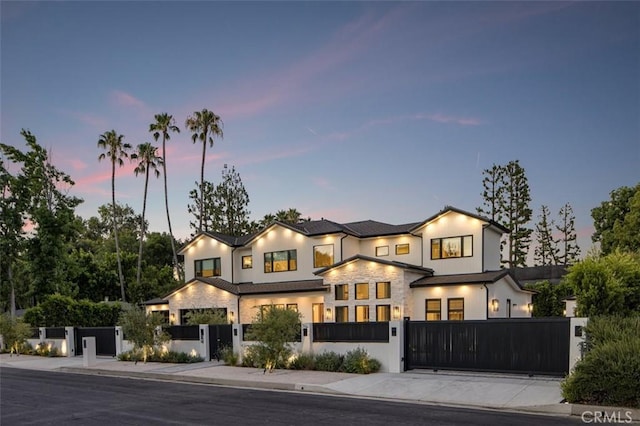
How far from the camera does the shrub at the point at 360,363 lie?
1933cm

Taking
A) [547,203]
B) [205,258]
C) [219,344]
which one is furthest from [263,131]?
[547,203]

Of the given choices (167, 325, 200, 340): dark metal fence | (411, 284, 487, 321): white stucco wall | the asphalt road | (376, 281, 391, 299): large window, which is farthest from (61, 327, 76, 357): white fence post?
(411, 284, 487, 321): white stucco wall

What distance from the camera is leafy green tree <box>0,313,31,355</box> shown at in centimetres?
3434

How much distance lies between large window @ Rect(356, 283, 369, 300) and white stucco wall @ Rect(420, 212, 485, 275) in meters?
4.10

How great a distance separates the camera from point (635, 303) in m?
16.2

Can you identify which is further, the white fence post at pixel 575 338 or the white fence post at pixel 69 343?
the white fence post at pixel 69 343

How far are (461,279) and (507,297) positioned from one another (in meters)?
4.33

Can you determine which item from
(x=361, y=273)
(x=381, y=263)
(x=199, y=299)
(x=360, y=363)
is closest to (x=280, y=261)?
(x=199, y=299)

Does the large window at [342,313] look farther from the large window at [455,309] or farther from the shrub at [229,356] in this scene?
the shrub at [229,356]

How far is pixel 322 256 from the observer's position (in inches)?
1404

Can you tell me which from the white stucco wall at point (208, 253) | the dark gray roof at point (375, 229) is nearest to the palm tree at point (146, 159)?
the white stucco wall at point (208, 253)

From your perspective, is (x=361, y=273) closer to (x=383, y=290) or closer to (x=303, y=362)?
(x=383, y=290)

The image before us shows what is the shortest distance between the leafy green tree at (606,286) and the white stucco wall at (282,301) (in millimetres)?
19374

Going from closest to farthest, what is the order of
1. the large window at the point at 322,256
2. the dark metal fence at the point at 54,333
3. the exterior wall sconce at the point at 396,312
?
the exterior wall sconce at the point at 396,312 → the dark metal fence at the point at 54,333 → the large window at the point at 322,256
